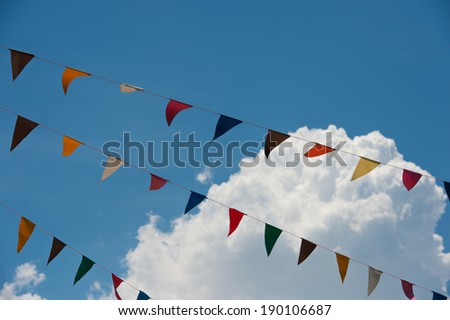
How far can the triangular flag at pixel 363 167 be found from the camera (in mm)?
9445

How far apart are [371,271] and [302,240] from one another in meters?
1.19

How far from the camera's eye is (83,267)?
34.2 feet

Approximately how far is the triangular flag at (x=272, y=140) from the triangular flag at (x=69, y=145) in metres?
2.75

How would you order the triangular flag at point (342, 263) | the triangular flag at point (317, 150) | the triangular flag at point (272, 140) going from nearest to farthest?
the triangular flag at point (272, 140)
the triangular flag at point (317, 150)
the triangular flag at point (342, 263)

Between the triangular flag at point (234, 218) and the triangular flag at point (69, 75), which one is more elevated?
the triangular flag at point (69, 75)

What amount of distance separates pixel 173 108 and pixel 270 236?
2.37 metres

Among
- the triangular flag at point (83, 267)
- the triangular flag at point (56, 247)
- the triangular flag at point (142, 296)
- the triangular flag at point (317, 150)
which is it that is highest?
the triangular flag at point (317, 150)

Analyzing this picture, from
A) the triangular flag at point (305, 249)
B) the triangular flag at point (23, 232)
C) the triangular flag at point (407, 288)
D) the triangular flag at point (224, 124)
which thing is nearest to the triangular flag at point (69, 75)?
the triangular flag at point (224, 124)

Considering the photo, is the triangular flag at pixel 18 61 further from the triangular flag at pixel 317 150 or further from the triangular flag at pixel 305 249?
the triangular flag at pixel 305 249

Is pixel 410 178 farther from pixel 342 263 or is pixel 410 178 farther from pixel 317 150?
pixel 342 263

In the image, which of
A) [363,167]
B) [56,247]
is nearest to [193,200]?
[56,247]

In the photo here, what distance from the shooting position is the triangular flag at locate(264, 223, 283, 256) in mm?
9992
